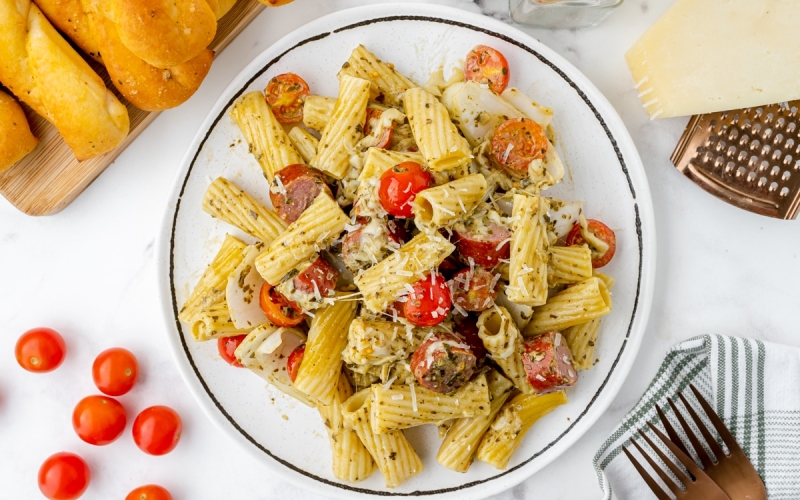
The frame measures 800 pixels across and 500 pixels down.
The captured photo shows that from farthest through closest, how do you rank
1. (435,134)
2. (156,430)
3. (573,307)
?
(156,430), (573,307), (435,134)

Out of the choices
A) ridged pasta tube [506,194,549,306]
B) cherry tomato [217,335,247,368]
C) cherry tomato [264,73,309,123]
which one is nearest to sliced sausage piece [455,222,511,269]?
ridged pasta tube [506,194,549,306]

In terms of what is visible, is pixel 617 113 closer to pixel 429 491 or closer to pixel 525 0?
pixel 525 0

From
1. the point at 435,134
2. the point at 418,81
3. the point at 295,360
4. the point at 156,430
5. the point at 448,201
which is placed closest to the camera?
the point at 448,201

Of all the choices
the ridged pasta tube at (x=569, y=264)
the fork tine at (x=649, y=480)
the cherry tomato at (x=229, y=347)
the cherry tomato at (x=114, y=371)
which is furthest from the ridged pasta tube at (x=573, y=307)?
Result: the cherry tomato at (x=114, y=371)

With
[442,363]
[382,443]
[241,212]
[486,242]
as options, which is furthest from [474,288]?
[241,212]

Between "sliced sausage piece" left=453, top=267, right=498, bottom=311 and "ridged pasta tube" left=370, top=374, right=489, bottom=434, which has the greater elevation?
"sliced sausage piece" left=453, top=267, right=498, bottom=311

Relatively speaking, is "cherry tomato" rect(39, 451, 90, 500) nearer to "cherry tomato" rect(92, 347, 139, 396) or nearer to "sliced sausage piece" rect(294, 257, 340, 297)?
"cherry tomato" rect(92, 347, 139, 396)

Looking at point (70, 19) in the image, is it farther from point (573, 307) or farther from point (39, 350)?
point (573, 307)

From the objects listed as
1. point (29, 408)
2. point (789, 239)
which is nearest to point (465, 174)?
point (789, 239)
